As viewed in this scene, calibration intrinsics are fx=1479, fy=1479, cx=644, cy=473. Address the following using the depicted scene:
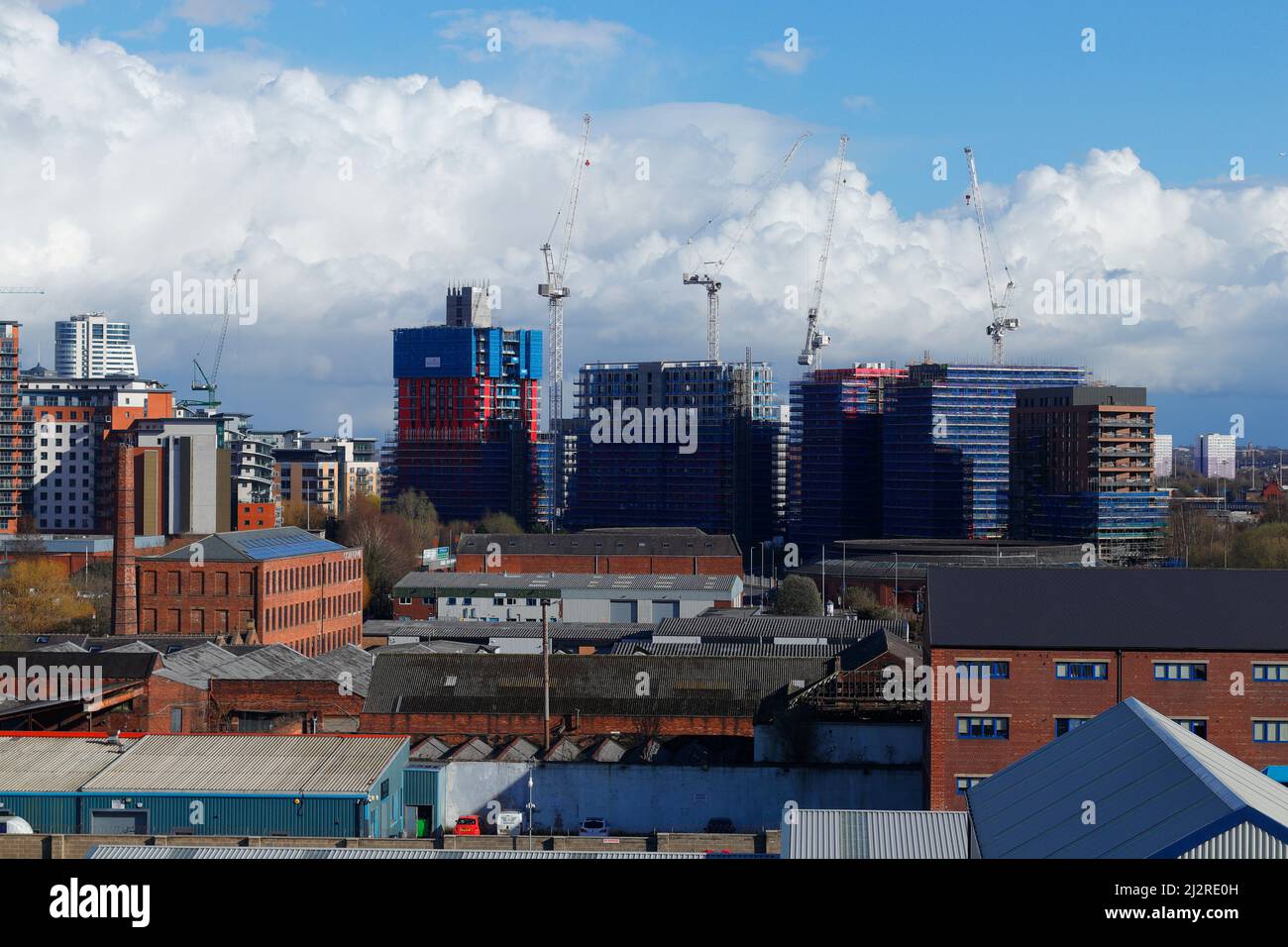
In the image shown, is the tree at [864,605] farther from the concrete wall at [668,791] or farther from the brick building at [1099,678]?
the brick building at [1099,678]

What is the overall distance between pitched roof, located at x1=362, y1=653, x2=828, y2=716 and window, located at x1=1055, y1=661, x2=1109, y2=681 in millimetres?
8364

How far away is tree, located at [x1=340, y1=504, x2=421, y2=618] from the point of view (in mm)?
79750

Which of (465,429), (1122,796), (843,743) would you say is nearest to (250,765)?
(843,743)

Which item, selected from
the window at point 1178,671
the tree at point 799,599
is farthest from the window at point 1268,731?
the tree at point 799,599

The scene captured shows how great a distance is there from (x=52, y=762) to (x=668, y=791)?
12.8 m

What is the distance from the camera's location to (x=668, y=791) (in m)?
32.8

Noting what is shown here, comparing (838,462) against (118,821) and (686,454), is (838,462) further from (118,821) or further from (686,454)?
(118,821)

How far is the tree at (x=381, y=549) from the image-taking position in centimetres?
7975

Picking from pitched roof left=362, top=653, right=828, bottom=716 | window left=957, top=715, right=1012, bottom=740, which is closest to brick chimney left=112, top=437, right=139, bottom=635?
pitched roof left=362, top=653, right=828, bottom=716
